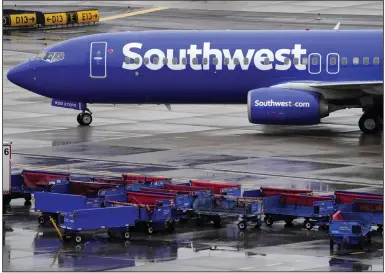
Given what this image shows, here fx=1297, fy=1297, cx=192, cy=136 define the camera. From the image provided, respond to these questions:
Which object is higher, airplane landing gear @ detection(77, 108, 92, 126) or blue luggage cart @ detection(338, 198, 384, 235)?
airplane landing gear @ detection(77, 108, 92, 126)

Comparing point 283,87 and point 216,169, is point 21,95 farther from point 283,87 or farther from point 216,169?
point 216,169

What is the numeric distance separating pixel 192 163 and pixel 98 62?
9598mm

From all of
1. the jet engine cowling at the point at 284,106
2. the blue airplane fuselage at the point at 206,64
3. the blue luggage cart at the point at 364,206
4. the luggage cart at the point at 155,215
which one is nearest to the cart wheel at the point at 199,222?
the luggage cart at the point at 155,215

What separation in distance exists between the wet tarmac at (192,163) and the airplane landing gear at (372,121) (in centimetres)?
48

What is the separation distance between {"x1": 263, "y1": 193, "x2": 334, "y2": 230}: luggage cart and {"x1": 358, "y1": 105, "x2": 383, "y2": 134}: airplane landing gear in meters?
17.9

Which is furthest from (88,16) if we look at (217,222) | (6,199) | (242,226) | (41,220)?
(242,226)

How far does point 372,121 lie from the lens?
54.7m

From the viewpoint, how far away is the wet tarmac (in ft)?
106

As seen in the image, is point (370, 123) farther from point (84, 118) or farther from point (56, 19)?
point (56, 19)

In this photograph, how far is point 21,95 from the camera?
2709 inches

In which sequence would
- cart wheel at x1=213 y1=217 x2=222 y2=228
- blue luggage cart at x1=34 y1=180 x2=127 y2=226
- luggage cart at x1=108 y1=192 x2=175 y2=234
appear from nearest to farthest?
luggage cart at x1=108 y1=192 x2=175 y2=234 → blue luggage cart at x1=34 y1=180 x2=127 y2=226 → cart wheel at x1=213 y1=217 x2=222 y2=228

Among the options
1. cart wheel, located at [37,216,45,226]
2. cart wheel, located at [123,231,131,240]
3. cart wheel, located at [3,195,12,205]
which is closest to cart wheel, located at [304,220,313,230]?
cart wheel, located at [123,231,131,240]

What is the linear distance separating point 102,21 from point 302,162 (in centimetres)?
5526

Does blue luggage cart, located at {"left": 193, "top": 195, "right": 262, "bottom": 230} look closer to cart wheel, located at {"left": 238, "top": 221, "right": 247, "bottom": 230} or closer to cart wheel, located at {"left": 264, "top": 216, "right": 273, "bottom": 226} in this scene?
cart wheel, located at {"left": 238, "top": 221, "right": 247, "bottom": 230}
